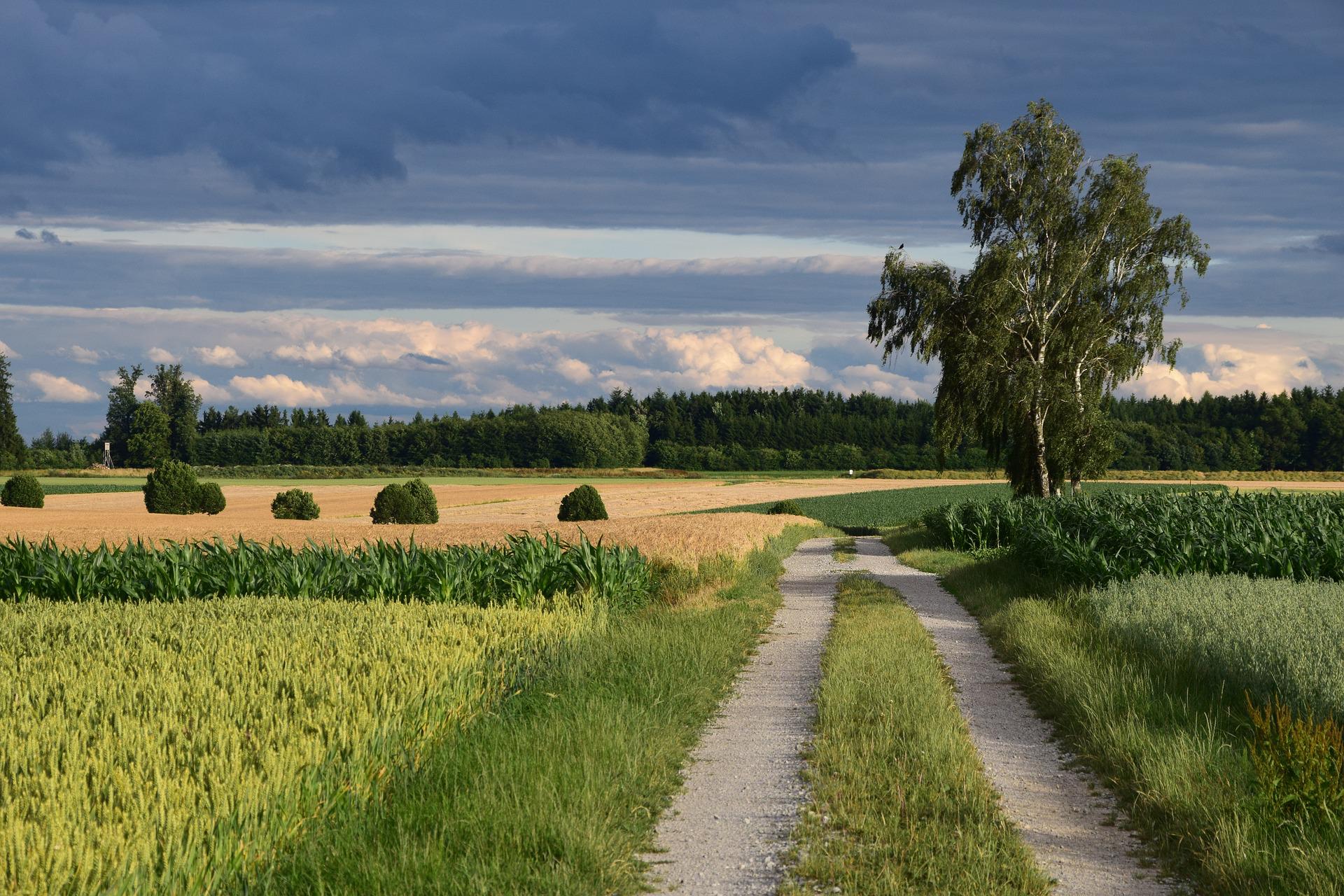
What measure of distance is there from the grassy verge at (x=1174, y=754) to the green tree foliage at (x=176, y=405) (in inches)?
5136

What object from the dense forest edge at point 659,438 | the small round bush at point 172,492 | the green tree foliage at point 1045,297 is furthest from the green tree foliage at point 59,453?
the green tree foliage at point 1045,297

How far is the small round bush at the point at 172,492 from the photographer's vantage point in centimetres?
3906

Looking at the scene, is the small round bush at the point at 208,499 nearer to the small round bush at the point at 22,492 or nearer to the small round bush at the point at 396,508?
the small round bush at the point at 396,508

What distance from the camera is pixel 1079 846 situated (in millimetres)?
6137

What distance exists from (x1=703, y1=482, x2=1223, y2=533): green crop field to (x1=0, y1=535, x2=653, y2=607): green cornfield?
28.8m

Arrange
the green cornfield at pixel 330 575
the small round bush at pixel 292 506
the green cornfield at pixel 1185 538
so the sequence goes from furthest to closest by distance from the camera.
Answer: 1. the small round bush at pixel 292 506
2. the green cornfield at pixel 1185 538
3. the green cornfield at pixel 330 575

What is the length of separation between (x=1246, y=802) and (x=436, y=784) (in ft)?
16.4

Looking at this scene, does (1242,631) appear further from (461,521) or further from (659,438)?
(659,438)

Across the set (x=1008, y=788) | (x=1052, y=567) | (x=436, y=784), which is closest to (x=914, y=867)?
(x=1008, y=788)

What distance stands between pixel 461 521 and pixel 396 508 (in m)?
8.75

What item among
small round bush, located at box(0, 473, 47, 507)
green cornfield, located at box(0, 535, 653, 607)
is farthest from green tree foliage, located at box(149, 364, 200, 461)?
green cornfield, located at box(0, 535, 653, 607)

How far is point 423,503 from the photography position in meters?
38.9

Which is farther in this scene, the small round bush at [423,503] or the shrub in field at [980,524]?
the small round bush at [423,503]

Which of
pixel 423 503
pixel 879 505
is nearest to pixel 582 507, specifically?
pixel 423 503
